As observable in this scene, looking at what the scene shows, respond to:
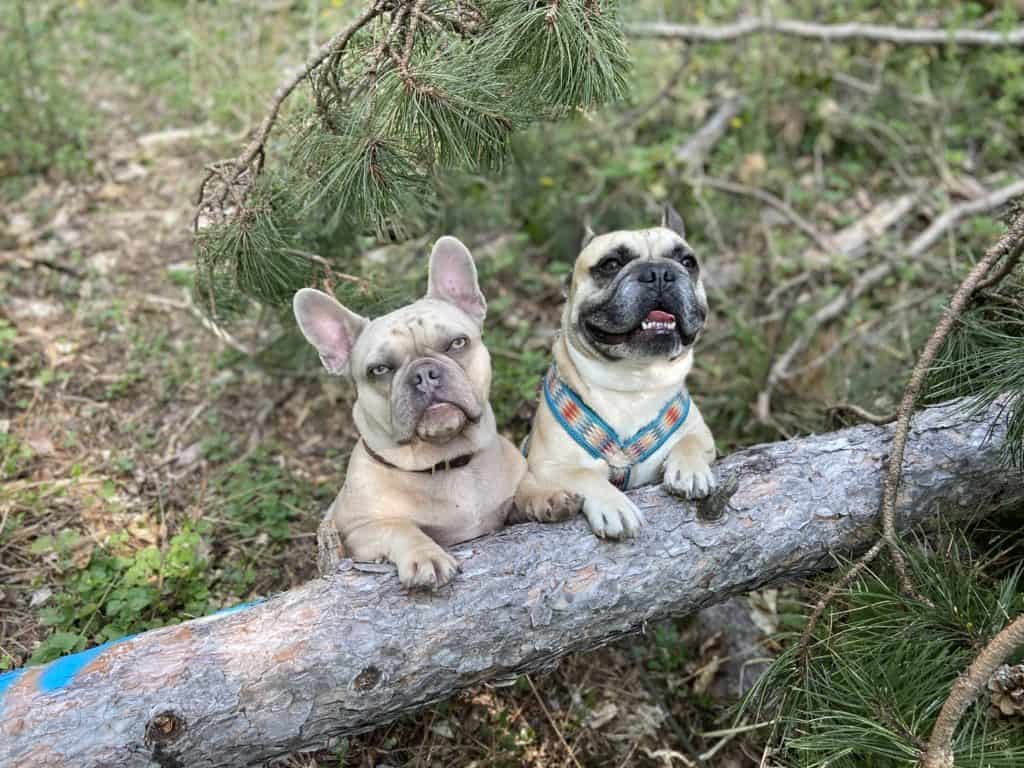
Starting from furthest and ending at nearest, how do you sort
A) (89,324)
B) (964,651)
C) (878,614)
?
(89,324)
(878,614)
(964,651)

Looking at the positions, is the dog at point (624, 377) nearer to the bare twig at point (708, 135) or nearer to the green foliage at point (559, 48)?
the green foliage at point (559, 48)

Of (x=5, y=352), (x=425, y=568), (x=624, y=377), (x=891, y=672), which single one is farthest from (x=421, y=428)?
(x=5, y=352)

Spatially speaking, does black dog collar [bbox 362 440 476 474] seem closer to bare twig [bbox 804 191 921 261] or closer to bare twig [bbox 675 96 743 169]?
bare twig [bbox 804 191 921 261]

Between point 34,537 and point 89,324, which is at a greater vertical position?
point 89,324

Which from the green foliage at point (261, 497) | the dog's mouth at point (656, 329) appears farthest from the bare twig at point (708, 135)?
the green foliage at point (261, 497)

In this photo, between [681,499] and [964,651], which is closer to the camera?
[964,651]

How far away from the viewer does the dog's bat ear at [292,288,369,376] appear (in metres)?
3.21

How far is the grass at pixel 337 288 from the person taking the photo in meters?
3.78

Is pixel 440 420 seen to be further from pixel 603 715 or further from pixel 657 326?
pixel 603 715

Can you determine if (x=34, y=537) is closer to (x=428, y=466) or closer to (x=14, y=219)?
(x=428, y=466)

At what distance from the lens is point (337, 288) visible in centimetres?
386

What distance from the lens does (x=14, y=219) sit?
230 inches

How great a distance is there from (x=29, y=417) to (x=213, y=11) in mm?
4867

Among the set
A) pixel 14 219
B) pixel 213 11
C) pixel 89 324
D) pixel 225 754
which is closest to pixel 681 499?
pixel 225 754
